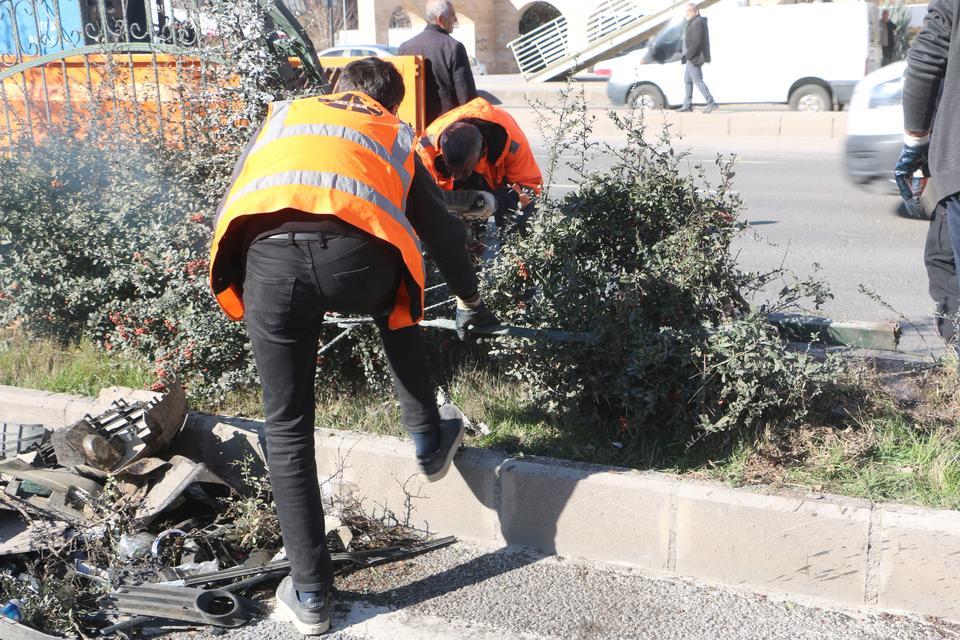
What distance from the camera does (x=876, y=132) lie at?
8.83 metres

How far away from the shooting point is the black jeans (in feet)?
9.09

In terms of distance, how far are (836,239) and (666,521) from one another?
18.7ft

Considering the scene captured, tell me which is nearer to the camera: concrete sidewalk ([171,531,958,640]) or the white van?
concrete sidewalk ([171,531,958,640])

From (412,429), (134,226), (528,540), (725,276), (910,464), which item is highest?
(134,226)

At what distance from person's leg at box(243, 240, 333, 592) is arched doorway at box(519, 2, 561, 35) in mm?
37951

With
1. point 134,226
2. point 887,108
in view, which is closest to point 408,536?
point 134,226

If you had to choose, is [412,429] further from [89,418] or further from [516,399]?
[89,418]

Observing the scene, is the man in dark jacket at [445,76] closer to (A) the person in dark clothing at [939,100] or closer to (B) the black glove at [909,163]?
(B) the black glove at [909,163]

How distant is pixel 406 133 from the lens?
3.00 m

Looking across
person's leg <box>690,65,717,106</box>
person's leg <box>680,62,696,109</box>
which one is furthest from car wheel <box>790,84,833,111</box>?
person's leg <box>680,62,696,109</box>

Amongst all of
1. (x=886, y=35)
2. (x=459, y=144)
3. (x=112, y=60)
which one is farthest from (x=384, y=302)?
(x=886, y=35)

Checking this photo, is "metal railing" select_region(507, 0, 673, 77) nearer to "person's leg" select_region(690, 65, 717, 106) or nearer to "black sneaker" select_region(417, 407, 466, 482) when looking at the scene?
"person's leg" select_region(690, 65, 717, 106)

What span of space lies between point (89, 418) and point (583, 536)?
194cm

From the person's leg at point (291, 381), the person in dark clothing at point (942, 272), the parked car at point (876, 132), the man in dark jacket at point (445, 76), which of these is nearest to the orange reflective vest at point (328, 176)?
the person's leg at point (291, 381)
